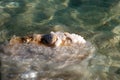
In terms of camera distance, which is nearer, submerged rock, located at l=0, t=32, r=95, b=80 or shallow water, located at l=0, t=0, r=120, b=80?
submerged rock, located at l=0, t=32, r=95, b=80

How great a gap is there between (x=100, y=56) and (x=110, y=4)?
2456mm

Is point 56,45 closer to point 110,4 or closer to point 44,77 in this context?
point 44,77

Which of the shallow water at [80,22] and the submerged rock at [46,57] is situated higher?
the shallow water at [80,22]

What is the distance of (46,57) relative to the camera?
4719mm

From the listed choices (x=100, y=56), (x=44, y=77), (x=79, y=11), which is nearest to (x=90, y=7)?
(x=79, y=11)

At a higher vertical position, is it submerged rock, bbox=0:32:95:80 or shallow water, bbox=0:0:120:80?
shallow water, bbox=0:0:120:80

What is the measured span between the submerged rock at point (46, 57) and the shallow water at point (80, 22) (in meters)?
0.23

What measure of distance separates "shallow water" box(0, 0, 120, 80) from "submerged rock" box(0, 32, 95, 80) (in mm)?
225

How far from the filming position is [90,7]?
23.6 feet

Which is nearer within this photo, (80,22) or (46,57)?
(46,57)

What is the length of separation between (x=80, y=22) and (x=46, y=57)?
1.97 metres

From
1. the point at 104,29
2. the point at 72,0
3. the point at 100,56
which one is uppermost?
the point at 72,0

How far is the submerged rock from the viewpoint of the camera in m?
4.38

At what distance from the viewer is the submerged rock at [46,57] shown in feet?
14.4
